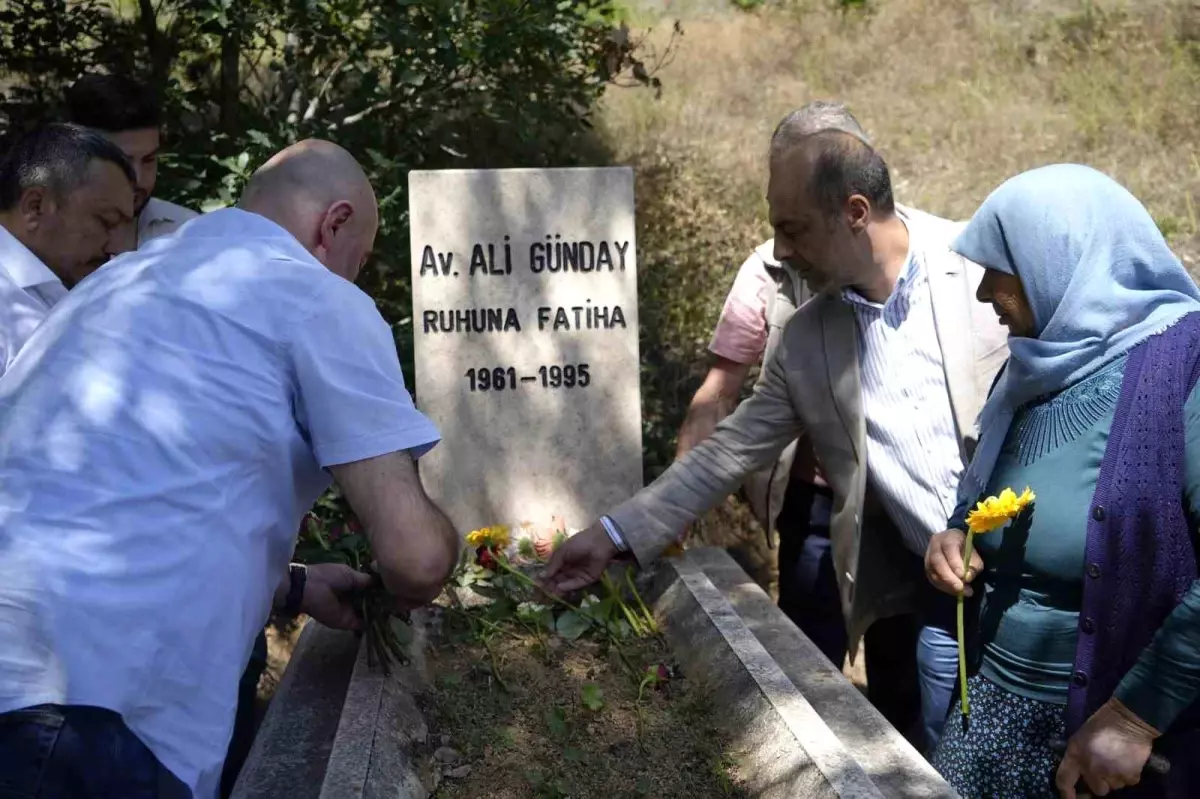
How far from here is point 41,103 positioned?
5.72m

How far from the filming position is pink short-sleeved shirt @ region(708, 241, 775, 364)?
388 cm

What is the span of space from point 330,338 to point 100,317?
0.33m

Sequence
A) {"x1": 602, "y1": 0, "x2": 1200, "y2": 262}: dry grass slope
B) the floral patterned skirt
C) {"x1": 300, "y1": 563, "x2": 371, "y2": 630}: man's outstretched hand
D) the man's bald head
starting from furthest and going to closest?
{"x1": 602, "y1": 0, "x2": 1200, "y2": 262}: dry grass slope < {"x1": 300, "y1": 563, "x2": 371, "y2": 630}: man's outstretched hand < the floral patterned skirt < the man's bald head

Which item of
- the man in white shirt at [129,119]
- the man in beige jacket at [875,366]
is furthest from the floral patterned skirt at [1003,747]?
the man in white shirt at [129,119]

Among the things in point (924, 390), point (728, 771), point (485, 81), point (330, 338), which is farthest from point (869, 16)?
point (330, 338)

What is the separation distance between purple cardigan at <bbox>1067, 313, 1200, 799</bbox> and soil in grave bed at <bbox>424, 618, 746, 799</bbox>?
82cm

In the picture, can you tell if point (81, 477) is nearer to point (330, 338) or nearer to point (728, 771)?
point (330, 338)

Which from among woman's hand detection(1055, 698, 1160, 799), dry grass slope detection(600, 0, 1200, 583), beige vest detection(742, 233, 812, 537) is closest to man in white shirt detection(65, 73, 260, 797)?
beige vest detection(742, 233, 812, 537)

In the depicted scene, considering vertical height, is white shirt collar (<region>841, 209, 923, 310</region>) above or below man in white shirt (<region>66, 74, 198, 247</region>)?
below

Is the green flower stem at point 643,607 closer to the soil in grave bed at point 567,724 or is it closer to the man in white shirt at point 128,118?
the soil in grave bed at point 567,724

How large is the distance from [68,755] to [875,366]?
6.85 feet

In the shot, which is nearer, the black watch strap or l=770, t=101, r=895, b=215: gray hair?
the black watch strap

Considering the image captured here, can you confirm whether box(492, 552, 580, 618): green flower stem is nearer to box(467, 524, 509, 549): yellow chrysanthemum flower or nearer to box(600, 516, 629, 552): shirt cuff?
box(467, 524, 509, 549): yellow chrysanthemum flower

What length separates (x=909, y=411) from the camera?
3.05 metres
